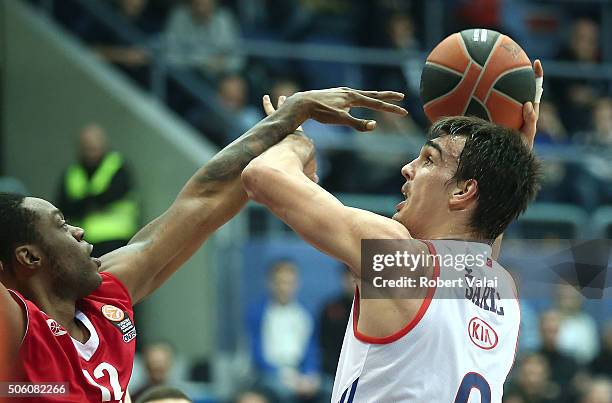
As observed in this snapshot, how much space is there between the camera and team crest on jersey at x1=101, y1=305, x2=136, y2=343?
4.27 m

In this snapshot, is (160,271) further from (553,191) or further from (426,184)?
(553,191)

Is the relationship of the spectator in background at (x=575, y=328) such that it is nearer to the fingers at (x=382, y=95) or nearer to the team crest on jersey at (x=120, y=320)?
the fingers at (x=382, y=95)

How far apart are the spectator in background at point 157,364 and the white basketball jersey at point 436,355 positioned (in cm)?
478

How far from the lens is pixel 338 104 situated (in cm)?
422

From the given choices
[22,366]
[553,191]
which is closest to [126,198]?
[553,191]

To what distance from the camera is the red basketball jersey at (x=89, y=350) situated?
154 inches

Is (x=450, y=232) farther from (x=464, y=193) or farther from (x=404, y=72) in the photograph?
(x=404, y=72)

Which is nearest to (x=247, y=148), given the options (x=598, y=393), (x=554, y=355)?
(x=598, y=393)

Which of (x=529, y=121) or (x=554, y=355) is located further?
(x=554, y=355)

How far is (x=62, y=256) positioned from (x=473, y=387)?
5.06 ft

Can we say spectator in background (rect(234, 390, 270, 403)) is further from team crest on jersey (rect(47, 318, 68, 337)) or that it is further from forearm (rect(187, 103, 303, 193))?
team crest on jersey (rect(47, 318, 68, 337))

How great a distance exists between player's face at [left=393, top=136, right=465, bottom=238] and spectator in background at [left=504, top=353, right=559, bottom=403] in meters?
5.53

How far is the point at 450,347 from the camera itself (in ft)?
12.0

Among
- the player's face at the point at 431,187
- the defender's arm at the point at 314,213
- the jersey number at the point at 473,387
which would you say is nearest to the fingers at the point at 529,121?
the player's face at the point at 431,187
